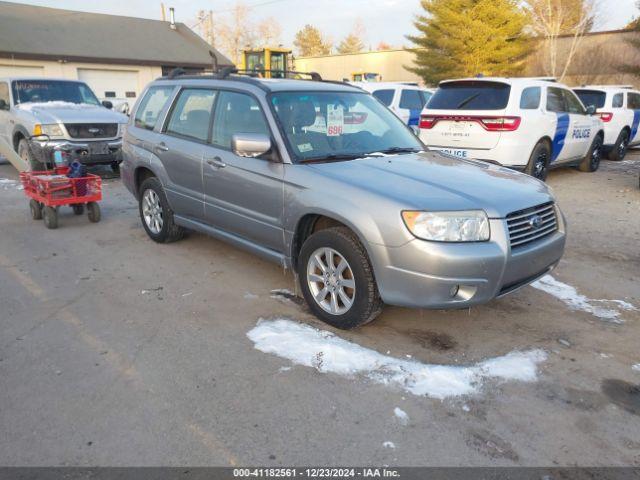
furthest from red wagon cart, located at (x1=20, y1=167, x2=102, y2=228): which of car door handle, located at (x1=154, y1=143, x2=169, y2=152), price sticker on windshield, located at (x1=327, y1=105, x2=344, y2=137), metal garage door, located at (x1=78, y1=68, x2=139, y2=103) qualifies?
metal garage door, located at (x1=78, y1=68, x2=139, y2=103)

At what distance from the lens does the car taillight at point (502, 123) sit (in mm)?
7945

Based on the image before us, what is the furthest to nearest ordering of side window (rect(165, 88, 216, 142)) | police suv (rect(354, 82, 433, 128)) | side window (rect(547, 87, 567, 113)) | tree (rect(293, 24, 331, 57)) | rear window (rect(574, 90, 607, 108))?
1. tree (rect(293, 24, 331, 57))
2. police suv (rect(354, 82, 433, 128))
3. rear window (rect(574, 90, 607, 108))
4. side window (rect(547, 87, 567, 113))
5. side window (rect(165, 88, 216, 142))

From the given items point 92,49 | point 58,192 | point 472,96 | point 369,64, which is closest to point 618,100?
point 472,96

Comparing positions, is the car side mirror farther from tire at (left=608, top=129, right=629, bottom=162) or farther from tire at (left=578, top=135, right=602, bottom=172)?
tire at (left=608, top=129, right=629, bottom=162)

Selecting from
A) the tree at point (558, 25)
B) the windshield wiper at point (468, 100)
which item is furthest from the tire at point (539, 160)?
the tree at point (558, 25)

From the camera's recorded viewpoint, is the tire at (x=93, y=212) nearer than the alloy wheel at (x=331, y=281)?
No

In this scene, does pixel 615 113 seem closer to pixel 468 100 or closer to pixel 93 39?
pixel 468 100

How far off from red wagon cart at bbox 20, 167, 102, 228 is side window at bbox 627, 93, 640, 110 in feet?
42.0

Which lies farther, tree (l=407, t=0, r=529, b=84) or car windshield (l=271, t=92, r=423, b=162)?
tree (l=407, t=0, r=529, b=84)

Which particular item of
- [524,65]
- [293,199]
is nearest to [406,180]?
[293,199]

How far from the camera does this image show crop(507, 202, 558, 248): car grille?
341cm

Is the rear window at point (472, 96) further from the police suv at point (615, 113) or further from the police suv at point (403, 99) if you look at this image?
the police suv at point (615, 113)

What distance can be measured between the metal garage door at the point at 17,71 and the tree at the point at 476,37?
21214 mm

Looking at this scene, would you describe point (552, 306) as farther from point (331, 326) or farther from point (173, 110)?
point (173, 110)
